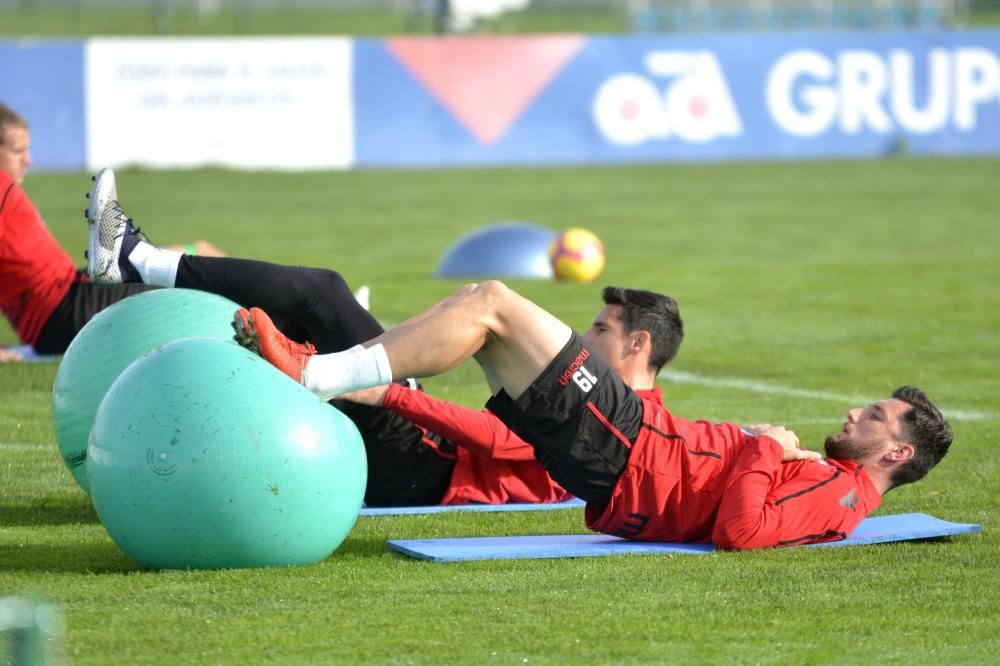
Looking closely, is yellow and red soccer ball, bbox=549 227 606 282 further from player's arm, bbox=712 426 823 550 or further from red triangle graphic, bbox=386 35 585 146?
red triangle graphic, bbox=386 35 585 146

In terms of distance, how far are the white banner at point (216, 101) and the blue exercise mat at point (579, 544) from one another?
2122 cm

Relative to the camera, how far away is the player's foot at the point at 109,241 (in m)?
7.66

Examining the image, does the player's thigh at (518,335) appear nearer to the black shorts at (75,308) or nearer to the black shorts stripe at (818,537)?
the black shorts stripe at (818,537)

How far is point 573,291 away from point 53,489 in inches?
300

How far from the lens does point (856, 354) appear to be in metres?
11.7

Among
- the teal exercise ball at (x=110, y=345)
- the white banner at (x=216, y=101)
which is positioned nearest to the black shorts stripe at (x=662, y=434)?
the teal exercise ball at (x=110, y=345)

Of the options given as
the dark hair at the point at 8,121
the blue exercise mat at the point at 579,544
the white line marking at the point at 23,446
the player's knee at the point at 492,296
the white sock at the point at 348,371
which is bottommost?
the white line marking at the point at 23,446

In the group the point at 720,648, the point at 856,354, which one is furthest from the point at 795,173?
the point at 720,648

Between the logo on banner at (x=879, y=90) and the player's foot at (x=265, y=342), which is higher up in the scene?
the player's foot at (x=265, y=342)

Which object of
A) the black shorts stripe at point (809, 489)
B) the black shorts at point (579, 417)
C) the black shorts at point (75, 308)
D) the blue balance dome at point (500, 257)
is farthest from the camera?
the blue balance dome at point (500, 257)

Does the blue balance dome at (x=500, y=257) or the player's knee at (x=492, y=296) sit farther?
the blue balance dome at (x=500, y=257)

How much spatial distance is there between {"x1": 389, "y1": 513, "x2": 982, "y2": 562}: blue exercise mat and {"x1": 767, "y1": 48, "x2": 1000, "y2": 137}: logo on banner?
24305mm

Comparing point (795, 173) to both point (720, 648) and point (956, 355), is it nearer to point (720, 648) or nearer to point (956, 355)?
point (956, 355)

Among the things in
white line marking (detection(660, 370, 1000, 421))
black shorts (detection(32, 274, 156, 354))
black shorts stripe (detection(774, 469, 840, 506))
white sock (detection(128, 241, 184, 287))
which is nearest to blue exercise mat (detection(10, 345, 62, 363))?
black shorts (detection(32, 274, 156, 354))
